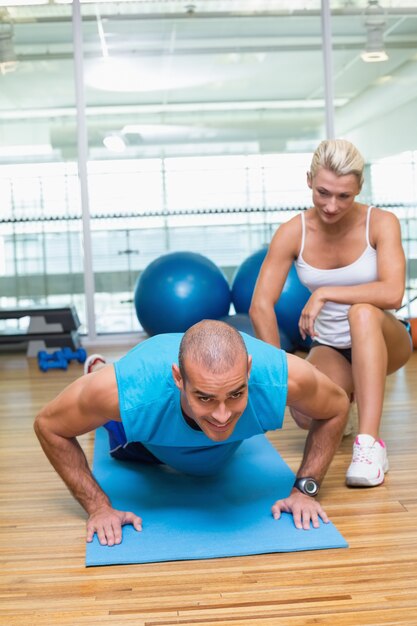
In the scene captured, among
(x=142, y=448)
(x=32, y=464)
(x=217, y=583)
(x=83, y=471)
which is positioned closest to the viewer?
(x=217, y=583)

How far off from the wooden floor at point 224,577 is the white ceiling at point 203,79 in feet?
11.8

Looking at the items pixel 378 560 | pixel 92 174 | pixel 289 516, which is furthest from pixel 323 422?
pixel 92 174

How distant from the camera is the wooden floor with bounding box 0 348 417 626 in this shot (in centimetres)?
159

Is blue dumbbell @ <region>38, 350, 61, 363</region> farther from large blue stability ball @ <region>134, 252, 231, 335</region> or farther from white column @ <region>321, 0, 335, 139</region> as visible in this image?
white column @ <region>321, 0, 335, 139</region>

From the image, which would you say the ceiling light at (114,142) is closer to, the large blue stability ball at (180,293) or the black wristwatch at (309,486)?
the large blue stability ball at (180,293)

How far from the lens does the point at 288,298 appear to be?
4.47 metres

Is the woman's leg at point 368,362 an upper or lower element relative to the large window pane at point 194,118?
lower

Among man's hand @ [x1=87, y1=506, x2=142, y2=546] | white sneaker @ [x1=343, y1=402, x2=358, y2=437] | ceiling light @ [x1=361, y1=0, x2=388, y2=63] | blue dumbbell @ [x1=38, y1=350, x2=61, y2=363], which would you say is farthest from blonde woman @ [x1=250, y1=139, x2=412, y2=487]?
ceiling light @ [x1=361, y1=0, x2=388, y2=63]

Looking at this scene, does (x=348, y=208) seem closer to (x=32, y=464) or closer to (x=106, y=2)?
(x=32, y=464)

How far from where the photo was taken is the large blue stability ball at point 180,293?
4.64 metres

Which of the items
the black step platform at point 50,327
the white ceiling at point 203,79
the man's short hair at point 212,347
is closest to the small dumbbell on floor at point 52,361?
the black step platform at point 50,327

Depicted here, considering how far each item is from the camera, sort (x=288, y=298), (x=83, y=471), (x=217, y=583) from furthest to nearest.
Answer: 1. (x=288, y=298)
2. (x=83, y=471)
3. (x=217, y=583)

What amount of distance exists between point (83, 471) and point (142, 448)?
0.46 metres

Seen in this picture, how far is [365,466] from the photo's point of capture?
231 centimetres
